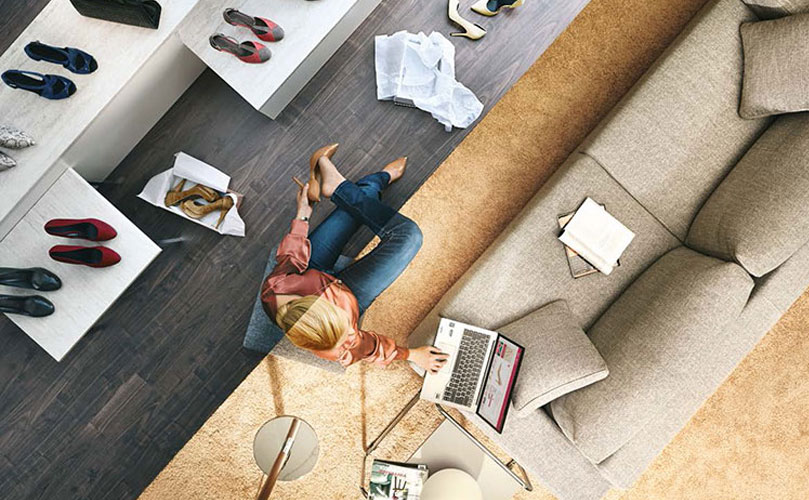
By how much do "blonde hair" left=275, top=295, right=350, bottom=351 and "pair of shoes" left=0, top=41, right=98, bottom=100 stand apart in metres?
1.22

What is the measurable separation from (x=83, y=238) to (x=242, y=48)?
966mm

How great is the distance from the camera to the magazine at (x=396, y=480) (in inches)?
81.3

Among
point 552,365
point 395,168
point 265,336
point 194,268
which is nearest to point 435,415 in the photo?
point 552,365

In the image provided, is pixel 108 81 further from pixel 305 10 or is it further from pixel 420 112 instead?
pixel 420 112

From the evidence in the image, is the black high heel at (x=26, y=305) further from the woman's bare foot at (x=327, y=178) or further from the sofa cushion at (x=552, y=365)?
the sofa cushion at (x=552, y=365)

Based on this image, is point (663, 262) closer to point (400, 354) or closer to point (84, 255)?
point (400, 354)

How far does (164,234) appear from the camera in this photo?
2.45 metres

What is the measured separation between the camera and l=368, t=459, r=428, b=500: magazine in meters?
2.06

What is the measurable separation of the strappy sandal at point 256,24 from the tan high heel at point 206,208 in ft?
2.36

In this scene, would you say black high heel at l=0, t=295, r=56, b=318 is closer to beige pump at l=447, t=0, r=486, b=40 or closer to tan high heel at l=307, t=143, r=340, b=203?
tan high heel at l=307, t=143, r=340, b=203

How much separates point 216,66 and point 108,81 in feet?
1.33

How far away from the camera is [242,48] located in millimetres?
2064

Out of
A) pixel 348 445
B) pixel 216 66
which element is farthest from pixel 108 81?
pixel 348 445

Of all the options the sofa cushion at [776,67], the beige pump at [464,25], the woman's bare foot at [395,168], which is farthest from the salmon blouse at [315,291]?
the sofa cushion at [776,67]
